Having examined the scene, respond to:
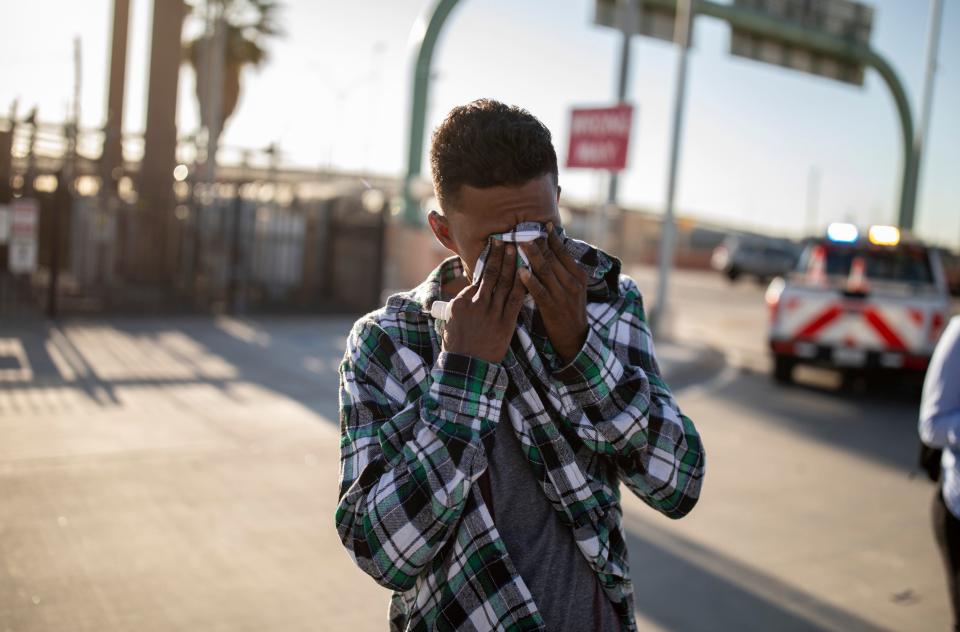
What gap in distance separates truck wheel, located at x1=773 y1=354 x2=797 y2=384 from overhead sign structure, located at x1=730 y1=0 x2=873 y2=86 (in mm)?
8851

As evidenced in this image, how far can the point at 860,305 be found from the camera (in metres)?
10.8

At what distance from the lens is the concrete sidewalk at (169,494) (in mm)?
4145

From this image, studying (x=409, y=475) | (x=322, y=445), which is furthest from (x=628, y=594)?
(x=322, y=445)

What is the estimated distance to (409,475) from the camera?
61.6 inches

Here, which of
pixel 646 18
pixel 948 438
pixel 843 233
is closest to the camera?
pixel 948 438

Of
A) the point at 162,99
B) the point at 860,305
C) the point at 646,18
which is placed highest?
the point at 646,18

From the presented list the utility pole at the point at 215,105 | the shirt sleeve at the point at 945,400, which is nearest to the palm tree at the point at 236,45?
the utility pole at the point at 215,105

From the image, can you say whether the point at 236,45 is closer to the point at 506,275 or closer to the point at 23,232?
the point at 23,232

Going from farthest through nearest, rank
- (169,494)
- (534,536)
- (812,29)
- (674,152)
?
(812,29) → (674,152) → (169,494) → (534,536)

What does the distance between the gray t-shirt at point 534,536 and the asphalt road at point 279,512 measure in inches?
103

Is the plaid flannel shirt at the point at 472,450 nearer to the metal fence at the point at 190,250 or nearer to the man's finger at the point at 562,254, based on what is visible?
the man's finger at the point at 562,254

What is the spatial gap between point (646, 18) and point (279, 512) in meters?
12.7

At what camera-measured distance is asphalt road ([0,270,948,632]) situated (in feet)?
14.1

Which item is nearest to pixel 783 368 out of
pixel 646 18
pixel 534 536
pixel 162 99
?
pixel 646 18
